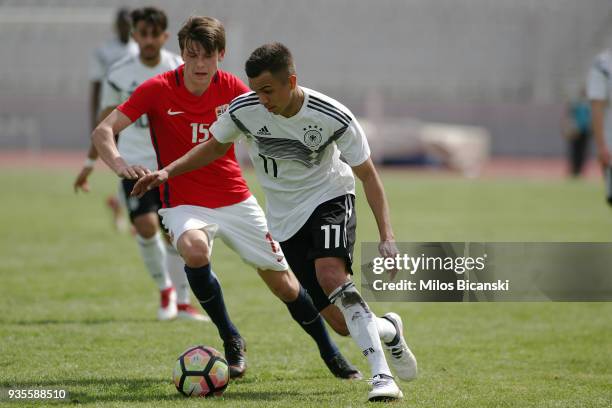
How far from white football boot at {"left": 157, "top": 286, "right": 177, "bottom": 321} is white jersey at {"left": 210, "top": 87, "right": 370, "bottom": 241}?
102 inches

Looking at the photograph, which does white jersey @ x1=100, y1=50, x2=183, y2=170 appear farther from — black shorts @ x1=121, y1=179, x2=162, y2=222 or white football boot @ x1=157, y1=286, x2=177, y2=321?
white football boot @ x1=157, y1=286, x2=177, y2=321

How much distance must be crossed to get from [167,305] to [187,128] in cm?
243

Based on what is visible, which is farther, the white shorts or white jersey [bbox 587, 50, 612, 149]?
white jersey [bbox 587, 50, 612, 149]

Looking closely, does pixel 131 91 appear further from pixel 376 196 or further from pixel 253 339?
pixel 376 196

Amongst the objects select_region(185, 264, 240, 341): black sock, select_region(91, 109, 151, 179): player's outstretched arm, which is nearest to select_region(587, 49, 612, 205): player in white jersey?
select_region(185, 264, 240, 341): black sock

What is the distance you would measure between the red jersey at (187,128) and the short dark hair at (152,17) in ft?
4.92

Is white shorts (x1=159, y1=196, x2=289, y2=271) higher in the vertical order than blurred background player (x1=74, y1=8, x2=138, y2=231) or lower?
lower

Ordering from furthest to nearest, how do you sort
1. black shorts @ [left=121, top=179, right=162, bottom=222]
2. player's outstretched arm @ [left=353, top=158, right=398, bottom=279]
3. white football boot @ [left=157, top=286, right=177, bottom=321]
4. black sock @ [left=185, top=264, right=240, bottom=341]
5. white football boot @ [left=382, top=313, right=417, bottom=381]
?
black shorts @ [left=121, top=179, right=162, bottom=222] < white football boot @ [left=157, top=286, right=177, bottom=321] < black sock @ [left=185, top=264, right=240, bottom=341] < white football boot @ [left=382, top=313, right=417, bottom=381] < player's outstretched arm @ [left=353, top=158, right=398, bottom=279]

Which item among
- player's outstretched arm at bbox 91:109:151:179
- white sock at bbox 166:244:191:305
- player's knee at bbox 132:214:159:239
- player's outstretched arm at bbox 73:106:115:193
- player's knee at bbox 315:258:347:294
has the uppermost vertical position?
player's outstretched arm at bbox 91:109:151:179

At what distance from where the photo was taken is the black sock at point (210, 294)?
5.66 m

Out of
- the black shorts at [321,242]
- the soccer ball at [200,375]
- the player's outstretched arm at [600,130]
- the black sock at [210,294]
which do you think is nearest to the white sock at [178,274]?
the black sock at [210,294]

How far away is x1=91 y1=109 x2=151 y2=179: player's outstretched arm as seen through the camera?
5.23m

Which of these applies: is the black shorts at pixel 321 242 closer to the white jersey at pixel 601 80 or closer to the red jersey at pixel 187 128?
the red jersey at pixel 187 128

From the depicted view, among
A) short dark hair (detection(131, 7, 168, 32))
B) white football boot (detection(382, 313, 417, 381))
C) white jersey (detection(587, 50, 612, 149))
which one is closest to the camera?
white football boot (detection(382, 313, 417, 381))
